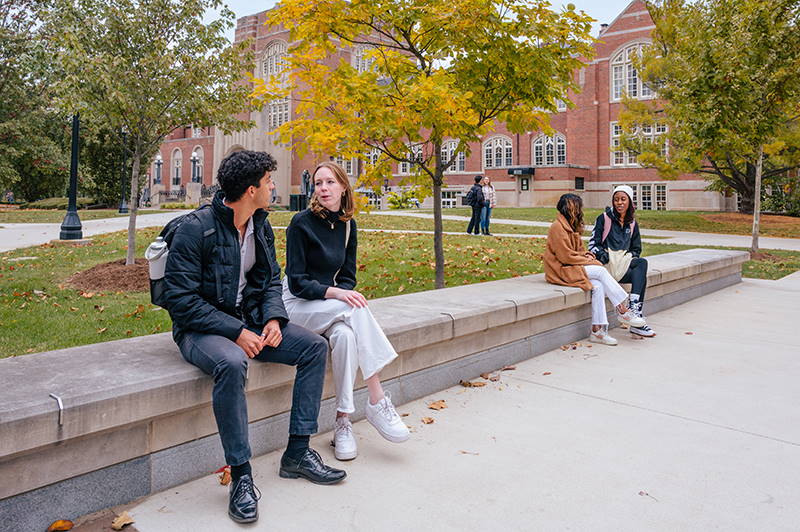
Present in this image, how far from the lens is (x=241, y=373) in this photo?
2766mm

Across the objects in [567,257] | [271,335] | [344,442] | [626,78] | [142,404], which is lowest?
[344,442]

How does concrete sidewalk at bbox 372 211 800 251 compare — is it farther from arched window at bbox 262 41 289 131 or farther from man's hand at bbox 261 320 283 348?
arched window at bbox 262 41 289 131

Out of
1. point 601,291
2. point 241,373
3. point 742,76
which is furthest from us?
point 742,76

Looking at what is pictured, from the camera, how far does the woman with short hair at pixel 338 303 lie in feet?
11.1

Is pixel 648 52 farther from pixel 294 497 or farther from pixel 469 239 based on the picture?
pixel 294 497

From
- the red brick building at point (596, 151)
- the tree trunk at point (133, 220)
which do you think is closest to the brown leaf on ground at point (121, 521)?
the tree trunk at point (133, 220)

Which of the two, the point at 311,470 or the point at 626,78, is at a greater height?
the point at 626,78

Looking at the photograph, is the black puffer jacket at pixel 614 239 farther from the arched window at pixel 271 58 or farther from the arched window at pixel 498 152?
the arched window at pixel 271 58

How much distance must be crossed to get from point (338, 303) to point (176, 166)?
63871 millimetres

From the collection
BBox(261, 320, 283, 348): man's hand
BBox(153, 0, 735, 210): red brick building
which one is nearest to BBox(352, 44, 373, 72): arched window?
BBox(261, 320, 283, 348): man's hand

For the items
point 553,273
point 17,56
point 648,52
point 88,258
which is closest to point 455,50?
point 553,273

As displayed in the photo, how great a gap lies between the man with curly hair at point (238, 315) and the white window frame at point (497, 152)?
4471 centimetres

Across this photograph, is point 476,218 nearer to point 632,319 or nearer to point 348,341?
point 632,319

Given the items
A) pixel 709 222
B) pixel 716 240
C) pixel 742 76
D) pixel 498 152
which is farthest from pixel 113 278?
pixel 498 152
